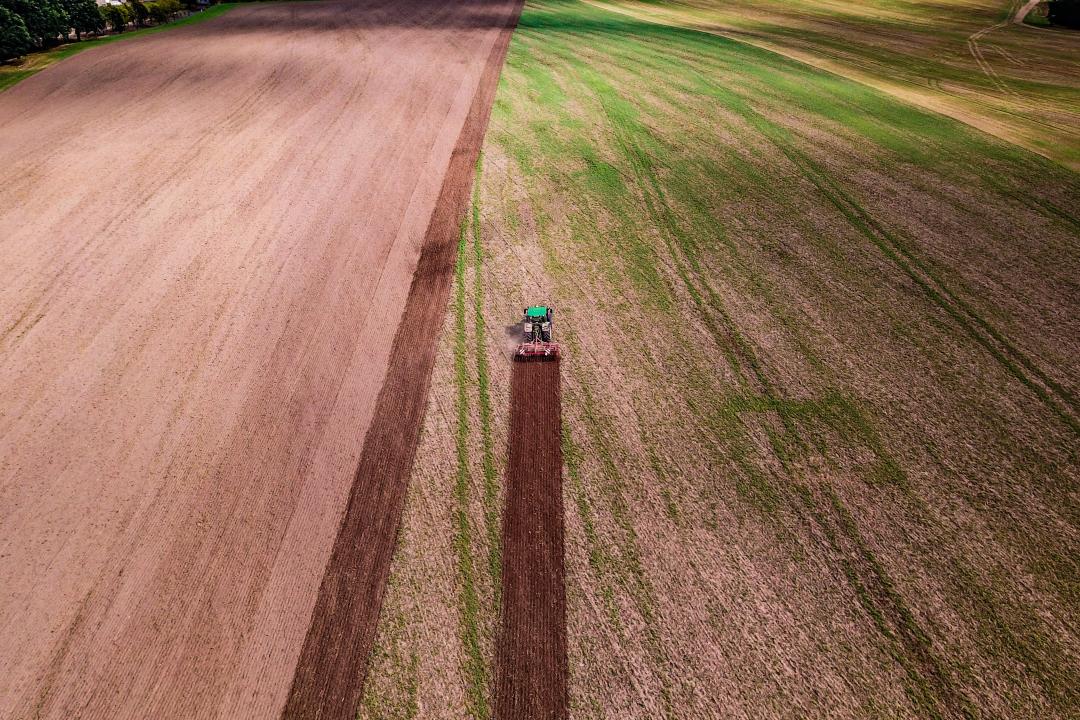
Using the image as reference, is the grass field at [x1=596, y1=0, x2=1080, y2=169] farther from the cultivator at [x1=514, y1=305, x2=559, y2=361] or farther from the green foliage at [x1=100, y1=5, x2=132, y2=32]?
the green foliage at [x1=100, y1=5, x2=132, y2=32]

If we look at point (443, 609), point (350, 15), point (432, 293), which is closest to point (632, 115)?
point (432, 293)

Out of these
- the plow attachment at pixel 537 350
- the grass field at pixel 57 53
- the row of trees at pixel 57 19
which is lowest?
the plow attachment at pixel 537 350

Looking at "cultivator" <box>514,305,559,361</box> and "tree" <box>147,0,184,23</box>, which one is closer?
"cultivator" <box>514,305,559,361</box>

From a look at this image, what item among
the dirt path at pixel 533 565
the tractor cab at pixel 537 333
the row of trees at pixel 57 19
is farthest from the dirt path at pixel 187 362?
the row of trees at pixel 57 19

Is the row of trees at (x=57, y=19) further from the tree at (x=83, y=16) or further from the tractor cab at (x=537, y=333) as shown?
the tractor cab at (x=537, y=333)

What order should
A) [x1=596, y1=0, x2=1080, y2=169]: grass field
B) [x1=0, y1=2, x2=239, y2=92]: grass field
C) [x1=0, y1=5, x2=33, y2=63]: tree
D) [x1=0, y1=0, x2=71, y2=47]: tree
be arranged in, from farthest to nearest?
[x1=0, y1=0, x2=71, y2=47]: tree → [x1=0, y1=5, x2=33, y2=63]: tree → [x1=0, y1=2, x2=239, y2=92]: grass field → [x1=596, y1=0, x2=1080, y2=169]: grass field

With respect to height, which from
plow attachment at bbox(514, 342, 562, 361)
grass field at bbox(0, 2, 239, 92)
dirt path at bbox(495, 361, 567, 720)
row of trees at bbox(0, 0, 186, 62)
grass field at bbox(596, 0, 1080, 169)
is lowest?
dirt path at bbox(495, 361, 567, 720)

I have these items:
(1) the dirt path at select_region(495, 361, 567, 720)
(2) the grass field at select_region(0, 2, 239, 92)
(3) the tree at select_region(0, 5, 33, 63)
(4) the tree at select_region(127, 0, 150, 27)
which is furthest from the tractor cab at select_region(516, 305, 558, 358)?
(4) the tree at select_region(127, 0, 150, 27)
